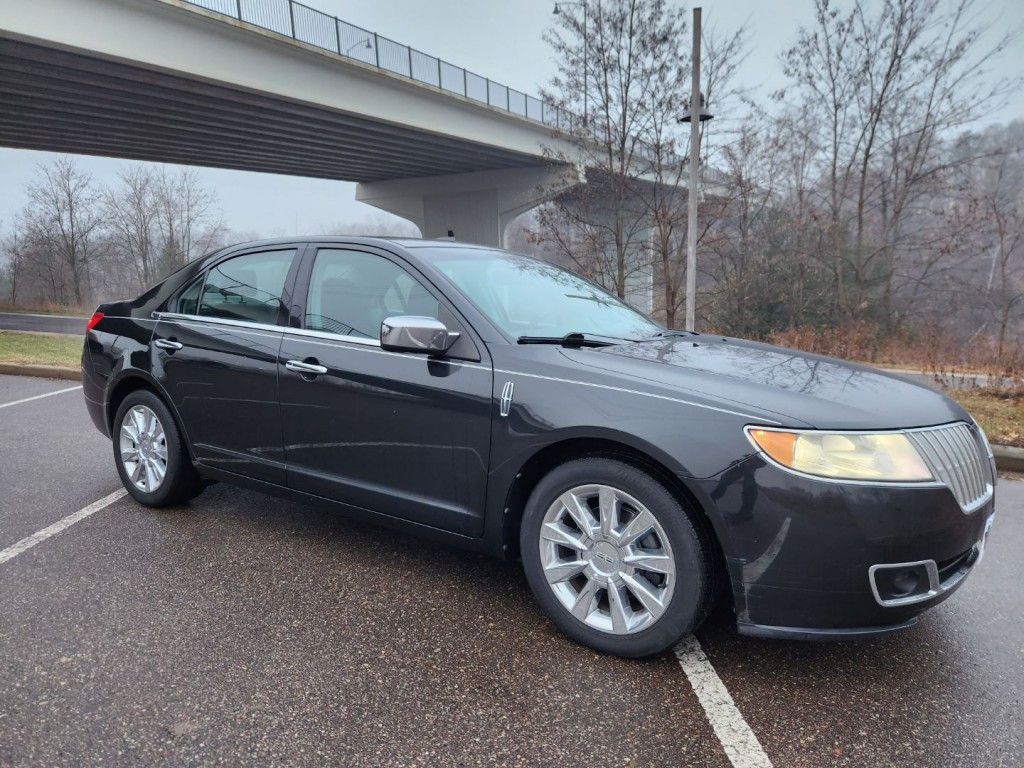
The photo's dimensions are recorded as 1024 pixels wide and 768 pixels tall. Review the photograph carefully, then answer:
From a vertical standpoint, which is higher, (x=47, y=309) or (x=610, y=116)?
(x=610, y=116)

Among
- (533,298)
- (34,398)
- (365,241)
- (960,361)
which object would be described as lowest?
(960,361)

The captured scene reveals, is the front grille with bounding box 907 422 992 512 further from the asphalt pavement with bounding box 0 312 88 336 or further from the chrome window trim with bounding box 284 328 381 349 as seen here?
the asphalt pavement with bounding box 0 312 88 336

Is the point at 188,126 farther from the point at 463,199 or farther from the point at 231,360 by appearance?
the point at 231,360

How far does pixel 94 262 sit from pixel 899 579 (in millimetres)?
41258

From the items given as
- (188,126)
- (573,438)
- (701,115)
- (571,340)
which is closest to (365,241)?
(571,340)

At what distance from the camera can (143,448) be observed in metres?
4.16

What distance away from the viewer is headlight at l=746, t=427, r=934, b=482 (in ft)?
7.24

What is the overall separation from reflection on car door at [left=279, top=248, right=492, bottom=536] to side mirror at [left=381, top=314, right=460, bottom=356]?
13 cm

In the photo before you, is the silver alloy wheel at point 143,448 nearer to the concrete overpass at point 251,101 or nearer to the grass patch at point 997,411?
the grass patch at point 997,411

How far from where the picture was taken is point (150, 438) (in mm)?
4102

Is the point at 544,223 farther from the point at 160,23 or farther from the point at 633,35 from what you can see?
the point at 160,23

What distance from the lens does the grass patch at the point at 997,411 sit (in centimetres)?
577

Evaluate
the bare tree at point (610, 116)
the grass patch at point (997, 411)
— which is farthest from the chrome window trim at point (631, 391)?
the bare tree at point (610, 116)

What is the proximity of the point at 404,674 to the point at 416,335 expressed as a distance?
50.5 inches
